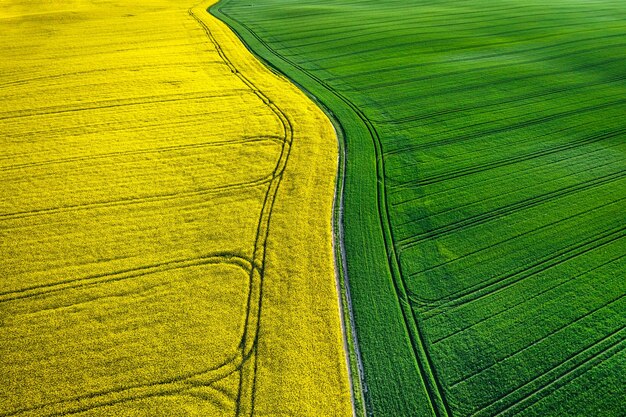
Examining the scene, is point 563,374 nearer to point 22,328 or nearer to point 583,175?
point 583,175

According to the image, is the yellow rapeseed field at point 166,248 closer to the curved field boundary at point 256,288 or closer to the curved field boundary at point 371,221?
the curved field boundary at point 256,288

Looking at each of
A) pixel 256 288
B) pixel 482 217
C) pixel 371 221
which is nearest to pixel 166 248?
pixel 256 288

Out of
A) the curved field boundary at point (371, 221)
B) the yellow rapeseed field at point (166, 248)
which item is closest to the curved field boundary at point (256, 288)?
the yellow rapeseed field at point (166, 248)

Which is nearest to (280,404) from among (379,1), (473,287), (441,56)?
(473,287)

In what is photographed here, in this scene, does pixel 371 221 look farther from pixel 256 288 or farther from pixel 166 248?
pixel 166 248

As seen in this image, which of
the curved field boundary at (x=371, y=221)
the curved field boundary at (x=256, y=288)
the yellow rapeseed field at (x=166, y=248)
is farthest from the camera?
the curved field boundary at (x=371, y=221)

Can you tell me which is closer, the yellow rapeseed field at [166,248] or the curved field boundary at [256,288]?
the curved field boundary at [256,288]
